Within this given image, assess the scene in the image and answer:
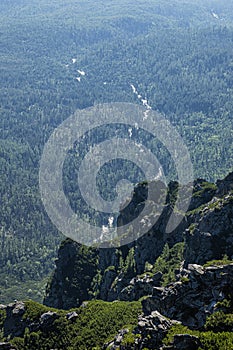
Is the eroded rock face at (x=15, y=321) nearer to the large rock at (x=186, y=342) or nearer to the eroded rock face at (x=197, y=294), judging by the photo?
the eroded rock face at (x=197, y=294)

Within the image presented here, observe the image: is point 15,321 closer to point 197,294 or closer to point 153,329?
point 153,329

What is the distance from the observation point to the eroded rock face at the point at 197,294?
1714 inches

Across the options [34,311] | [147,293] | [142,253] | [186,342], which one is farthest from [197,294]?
[142,253]

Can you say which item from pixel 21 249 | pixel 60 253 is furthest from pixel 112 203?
pixel 60 253

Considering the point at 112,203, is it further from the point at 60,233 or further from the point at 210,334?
the point at 210,334

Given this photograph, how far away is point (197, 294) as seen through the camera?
45.1 m

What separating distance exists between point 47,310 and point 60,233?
111 meters

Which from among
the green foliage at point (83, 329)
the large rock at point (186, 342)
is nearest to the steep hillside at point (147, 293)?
the large rock at point (186, 342)

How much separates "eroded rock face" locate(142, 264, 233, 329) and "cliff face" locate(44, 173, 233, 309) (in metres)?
12.7

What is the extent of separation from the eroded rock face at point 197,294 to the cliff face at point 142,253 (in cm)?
1269

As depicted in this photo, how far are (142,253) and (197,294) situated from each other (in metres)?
33.3

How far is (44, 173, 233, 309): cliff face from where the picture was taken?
64.2 meters

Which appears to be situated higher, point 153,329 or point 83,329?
point 153,329

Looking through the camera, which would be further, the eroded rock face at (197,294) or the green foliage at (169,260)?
the green foliage at (169,260)
